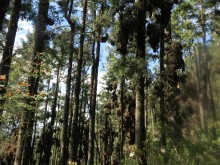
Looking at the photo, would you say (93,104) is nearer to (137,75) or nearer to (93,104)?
(93,104)

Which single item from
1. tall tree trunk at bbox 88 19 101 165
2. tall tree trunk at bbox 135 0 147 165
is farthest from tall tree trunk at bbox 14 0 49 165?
tall tree trunk at bbox 88 19 101 165

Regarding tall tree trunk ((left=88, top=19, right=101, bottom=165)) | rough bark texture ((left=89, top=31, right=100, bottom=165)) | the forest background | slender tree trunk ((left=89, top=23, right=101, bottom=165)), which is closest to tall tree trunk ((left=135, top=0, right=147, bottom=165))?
the forest background

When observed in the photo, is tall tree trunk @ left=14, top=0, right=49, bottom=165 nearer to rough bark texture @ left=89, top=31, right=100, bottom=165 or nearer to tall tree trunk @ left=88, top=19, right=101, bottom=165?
tall tree trunk @ left=88, top=19, right=101, bottom=165

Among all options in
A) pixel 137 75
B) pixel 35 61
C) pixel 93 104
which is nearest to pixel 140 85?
pixel 137 75

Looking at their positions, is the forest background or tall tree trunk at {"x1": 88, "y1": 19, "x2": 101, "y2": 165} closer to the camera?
the forest background

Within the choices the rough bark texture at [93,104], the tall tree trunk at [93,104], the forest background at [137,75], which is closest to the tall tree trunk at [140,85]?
the forest background at [137,75]

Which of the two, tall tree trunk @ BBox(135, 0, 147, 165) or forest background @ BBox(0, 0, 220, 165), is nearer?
forest background @ BBox(0, 0, 220, 165)

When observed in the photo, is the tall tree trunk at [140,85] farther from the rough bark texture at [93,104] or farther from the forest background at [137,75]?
the rough bark texture at [93,104]

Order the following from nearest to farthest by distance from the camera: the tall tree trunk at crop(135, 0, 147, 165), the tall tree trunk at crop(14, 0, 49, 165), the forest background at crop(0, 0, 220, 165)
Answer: the forest background at crop(0, 0, 220, 165) < the tall tree trunk at crop(14, 0, 49, 165) < the tall tree trunk at crop(135, 0, 147, 165)

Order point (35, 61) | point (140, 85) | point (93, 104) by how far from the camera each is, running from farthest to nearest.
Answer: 1. point (93, 104)
2. point (140, 85)
3. point (35, 61)

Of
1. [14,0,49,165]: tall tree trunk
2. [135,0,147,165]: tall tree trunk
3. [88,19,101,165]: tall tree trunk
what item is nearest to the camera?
[14,0,49,165]: tall tree trunk

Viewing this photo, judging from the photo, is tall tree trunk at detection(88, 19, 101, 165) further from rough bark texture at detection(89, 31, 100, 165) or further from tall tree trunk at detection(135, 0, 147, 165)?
tall tree trunk at detection(135, 0, 147, 165)

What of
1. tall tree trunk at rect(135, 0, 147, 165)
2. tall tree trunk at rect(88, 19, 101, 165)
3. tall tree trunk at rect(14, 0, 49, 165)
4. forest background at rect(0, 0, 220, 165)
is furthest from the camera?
tall tree trunk at rect(88, 19, 101, 165)

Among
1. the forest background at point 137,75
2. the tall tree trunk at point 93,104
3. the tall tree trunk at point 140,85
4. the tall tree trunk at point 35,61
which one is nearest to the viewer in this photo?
the forest background at point 137,75
